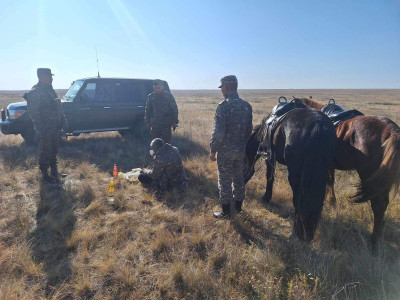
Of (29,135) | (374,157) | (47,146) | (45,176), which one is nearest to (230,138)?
(374,157)

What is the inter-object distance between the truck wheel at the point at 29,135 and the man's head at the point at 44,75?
11.2ft

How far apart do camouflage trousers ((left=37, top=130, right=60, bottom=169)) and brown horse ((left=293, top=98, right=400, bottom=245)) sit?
17.0ft

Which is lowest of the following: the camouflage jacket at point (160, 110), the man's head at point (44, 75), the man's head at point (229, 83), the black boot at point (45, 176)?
the black boot at point (45, 176)

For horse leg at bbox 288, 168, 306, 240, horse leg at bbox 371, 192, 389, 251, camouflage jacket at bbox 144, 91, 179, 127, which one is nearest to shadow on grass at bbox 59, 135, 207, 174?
camouflage jacket at bbox 144, 91, 179, 127

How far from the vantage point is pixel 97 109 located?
798 cm

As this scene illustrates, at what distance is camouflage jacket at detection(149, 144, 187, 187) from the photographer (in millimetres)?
4713

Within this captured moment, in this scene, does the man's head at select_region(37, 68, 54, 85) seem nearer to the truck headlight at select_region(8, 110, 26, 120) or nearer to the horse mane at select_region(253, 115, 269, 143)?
the truck headlight at select_region(8, 110, 26, 120)

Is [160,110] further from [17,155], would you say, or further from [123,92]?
[17,155]

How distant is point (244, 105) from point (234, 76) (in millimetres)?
422

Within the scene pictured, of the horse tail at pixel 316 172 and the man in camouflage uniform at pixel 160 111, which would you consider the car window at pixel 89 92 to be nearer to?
the man in camouflage uniform at pixel 160 111

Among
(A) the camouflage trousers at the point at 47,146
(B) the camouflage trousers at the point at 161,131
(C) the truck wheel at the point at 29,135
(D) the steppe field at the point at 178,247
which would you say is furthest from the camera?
(C) the truck wheel at the point at 29,135

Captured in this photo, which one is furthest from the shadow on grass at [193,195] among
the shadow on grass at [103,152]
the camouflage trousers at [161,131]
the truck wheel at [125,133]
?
the truck wheel at [125,133]

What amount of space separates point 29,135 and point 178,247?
6.87 m

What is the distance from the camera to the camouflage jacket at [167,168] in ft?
15.5
